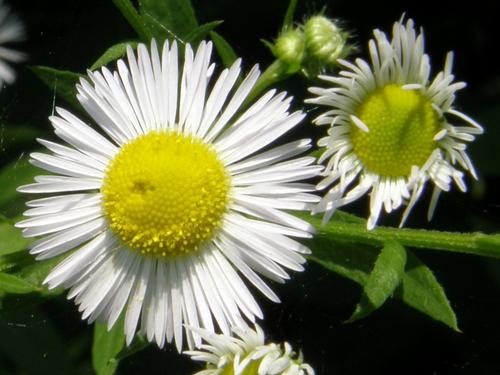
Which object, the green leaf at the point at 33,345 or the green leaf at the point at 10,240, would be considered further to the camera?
the green leaf at the point at 33,345

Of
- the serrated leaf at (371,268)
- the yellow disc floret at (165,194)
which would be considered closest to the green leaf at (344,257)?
the serrated leaf at (371,268)

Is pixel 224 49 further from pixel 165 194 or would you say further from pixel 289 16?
pixel 165 194

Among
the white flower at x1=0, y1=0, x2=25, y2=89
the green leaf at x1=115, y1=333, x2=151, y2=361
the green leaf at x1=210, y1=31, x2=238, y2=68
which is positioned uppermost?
the white flower at x1=0, y1=0, x2=25, y2=89

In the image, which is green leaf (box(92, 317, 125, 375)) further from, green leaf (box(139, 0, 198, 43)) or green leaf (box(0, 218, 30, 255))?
green leaf (box(139, 0, 198, 43))

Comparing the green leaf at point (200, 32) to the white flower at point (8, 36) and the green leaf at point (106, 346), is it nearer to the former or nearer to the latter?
the green leaf at point (106, 346)

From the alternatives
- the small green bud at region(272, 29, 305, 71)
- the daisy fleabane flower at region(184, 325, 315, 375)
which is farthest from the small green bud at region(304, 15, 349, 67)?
the daisy fleabane flower at region(184, 325, 315, 375)

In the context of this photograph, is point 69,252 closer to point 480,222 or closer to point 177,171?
point 177,171

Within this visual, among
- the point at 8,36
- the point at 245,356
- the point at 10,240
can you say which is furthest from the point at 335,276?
the point at 8,36
